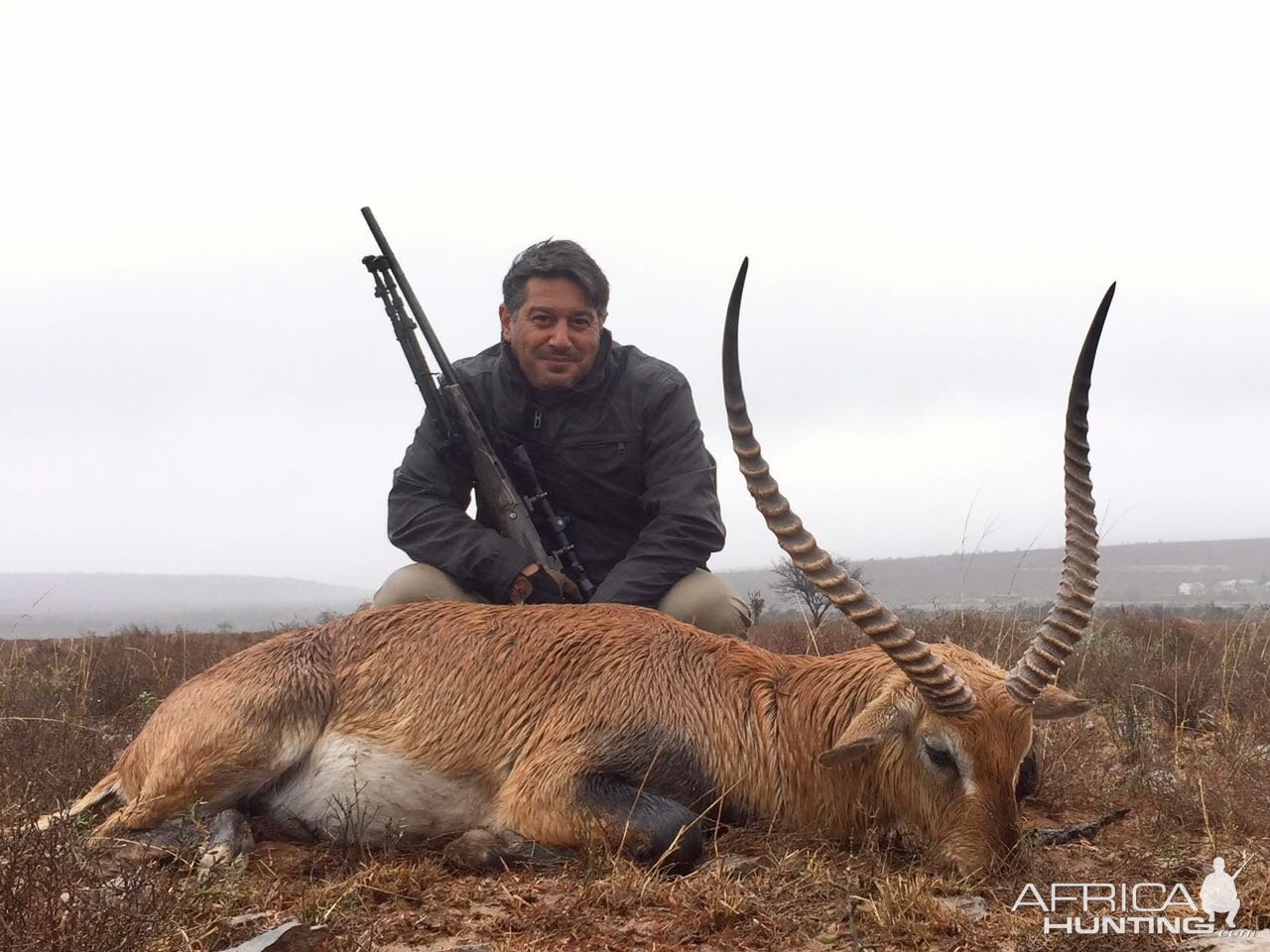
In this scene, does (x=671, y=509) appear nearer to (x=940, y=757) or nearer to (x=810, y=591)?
(x=940, y=757)

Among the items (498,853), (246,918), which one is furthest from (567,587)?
(246,918)

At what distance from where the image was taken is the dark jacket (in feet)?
20.2

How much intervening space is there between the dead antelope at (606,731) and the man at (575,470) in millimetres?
1189

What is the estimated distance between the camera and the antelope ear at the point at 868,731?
4.10 metres

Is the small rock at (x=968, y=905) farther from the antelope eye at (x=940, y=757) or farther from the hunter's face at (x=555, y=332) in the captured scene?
the hunter's face at (x=555, y=332)

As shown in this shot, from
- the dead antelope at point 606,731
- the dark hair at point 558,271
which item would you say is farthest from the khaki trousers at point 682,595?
the dark hair at point 558,271

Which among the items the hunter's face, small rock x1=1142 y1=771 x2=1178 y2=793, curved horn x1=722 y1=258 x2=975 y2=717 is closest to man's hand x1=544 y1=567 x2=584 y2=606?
the hunter's face

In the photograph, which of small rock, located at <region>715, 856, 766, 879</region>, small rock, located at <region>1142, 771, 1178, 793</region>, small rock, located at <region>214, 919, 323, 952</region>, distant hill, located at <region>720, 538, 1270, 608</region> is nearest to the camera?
small rock, located at <region>214, 919, 323, 952</region>

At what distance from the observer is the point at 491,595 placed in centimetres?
630

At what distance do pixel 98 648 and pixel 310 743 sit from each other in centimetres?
829

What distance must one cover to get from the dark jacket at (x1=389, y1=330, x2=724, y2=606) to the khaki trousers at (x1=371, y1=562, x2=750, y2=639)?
0.24ft

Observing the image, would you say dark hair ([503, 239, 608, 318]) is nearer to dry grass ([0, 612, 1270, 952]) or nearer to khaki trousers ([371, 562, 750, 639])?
khaki trousers ([371, 562, 750, 639])

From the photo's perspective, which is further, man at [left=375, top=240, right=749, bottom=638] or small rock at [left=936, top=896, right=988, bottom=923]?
man at [left=375, top=240, right=749, bottom=638]

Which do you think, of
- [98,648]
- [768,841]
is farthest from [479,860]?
[98,648]
